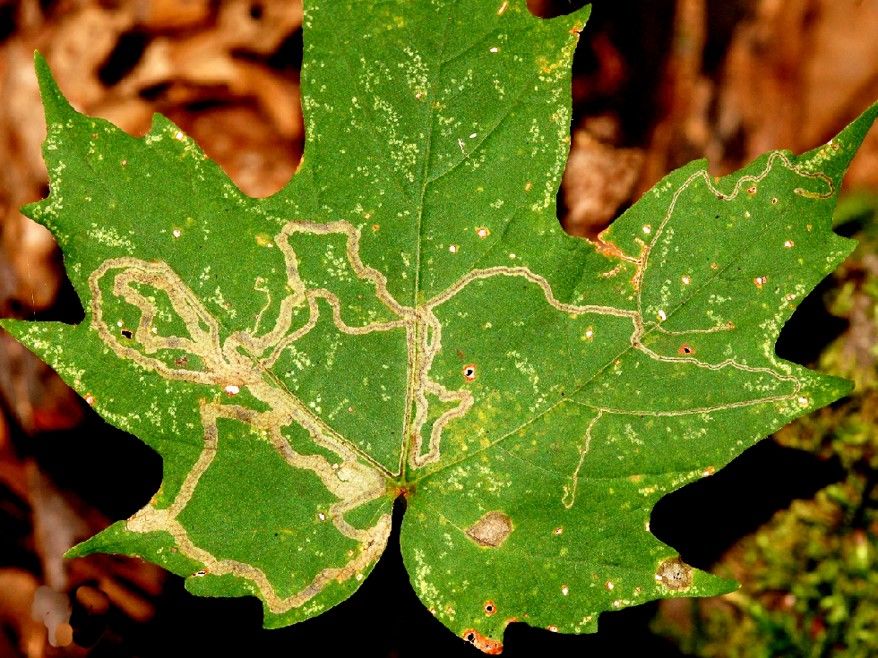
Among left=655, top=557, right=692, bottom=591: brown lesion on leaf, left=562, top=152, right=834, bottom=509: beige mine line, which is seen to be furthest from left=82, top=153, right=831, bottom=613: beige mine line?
left=655, top=557, right=692, bottom=591: brown lesion on leaf

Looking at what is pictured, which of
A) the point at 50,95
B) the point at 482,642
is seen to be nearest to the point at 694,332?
the point at 482,642

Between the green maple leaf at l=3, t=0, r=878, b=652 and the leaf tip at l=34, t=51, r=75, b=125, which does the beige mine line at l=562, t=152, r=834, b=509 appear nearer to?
the green maple leaf at l=3, t=0, r=878, b=652

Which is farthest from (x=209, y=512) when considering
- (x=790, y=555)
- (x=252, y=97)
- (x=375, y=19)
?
(x=790, y=555)

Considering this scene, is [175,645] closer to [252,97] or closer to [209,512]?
[209,512]

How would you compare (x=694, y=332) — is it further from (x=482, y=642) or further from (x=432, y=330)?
(x=482, y=642)

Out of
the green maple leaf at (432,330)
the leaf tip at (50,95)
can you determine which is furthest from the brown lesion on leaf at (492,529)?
the leaf tip at (50,95)

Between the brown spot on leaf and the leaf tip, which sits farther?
the brown spot on leaf

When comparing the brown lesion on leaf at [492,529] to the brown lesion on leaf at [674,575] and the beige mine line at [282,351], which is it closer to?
the beige mine line at [282,351]
